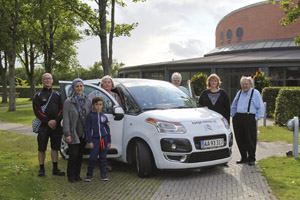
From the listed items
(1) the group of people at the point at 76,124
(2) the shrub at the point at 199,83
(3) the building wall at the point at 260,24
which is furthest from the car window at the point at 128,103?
(3) the building wall at the point at 260,24

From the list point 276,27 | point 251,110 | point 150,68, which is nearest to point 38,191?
point 251,110

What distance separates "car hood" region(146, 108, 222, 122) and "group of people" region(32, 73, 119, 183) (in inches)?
34.5

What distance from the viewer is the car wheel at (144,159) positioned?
5.54 meters

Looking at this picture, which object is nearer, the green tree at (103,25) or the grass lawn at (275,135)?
the grass lawn at (275,135)

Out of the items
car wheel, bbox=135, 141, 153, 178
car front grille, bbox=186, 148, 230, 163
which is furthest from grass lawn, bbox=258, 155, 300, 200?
car wheel, bbox=135, 141, 153, 178

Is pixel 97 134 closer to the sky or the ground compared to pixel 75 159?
closer to the sky

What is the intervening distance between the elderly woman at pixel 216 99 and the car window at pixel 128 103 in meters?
1.61

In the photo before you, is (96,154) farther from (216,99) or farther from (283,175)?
(283,175)

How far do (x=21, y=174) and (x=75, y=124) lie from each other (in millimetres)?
1571

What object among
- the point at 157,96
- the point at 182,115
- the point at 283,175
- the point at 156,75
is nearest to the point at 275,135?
the point at 283,175

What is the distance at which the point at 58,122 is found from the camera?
5898 millimetres

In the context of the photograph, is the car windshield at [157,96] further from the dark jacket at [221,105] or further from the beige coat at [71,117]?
the beige coat at [71,117]

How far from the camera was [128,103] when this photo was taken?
6.21 m

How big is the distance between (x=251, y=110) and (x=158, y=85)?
196cm
